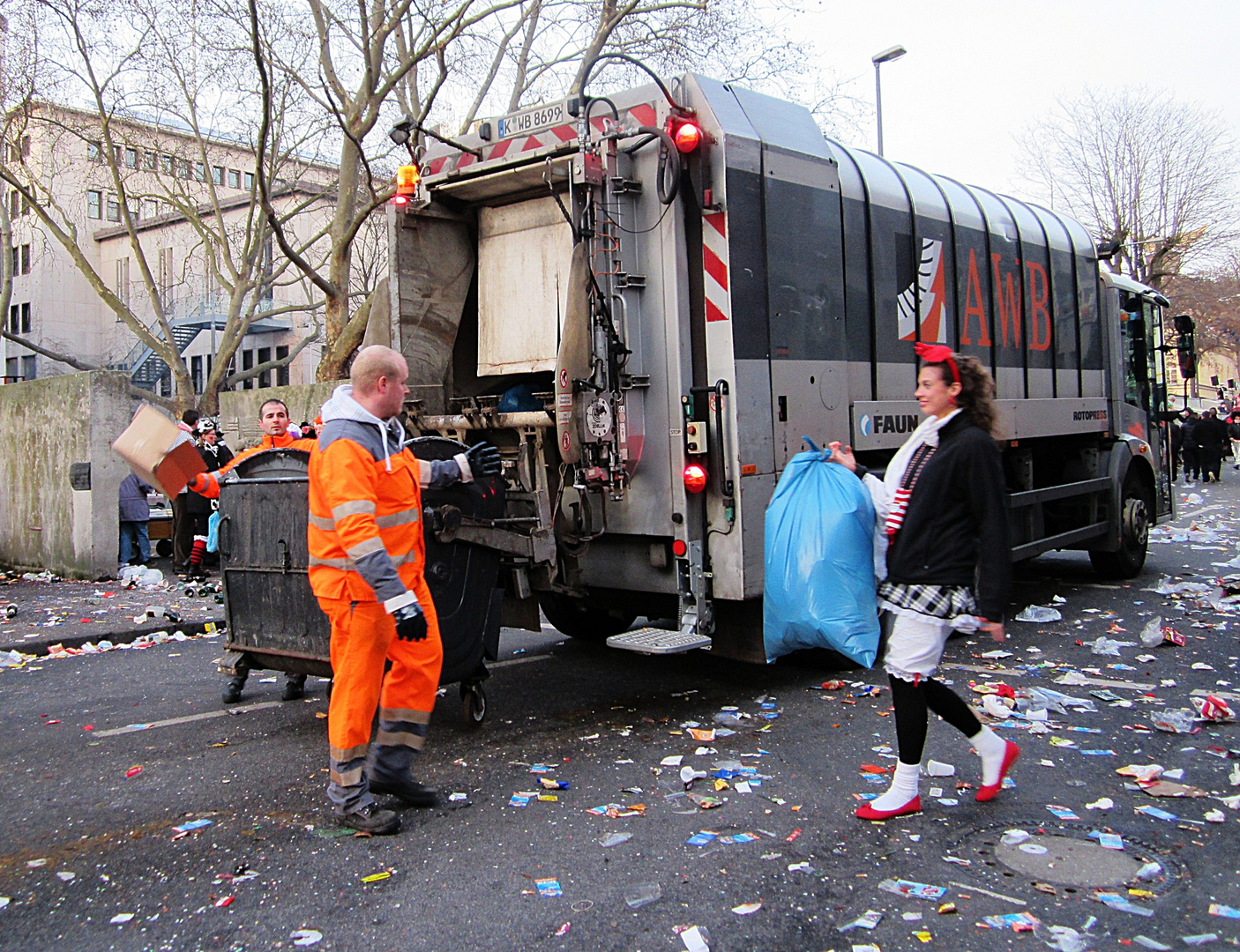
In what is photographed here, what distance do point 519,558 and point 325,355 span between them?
42.3 ft

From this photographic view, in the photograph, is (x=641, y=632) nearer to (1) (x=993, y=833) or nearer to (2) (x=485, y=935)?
(1) (x=993, y=833)

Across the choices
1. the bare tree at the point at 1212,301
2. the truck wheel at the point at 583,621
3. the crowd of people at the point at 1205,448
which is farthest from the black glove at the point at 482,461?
the bare tree at the point at 1212,301

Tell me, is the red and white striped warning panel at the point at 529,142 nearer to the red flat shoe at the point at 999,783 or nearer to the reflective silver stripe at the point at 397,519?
the reflective silver stripe at the point at 397,519

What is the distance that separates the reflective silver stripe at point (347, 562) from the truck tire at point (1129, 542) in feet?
23.4

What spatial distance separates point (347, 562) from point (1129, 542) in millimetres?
7764

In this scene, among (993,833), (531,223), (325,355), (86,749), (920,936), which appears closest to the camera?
(920,936)

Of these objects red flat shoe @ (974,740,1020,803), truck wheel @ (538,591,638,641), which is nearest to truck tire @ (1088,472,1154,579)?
truck wheel @ (538,591,638,641)

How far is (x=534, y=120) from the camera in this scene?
18.3 feet

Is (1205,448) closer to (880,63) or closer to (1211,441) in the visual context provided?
(1211,441)

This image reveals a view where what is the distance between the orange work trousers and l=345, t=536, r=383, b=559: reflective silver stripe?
0.23 metres

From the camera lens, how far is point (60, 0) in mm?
17016

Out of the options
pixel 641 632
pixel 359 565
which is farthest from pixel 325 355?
pixel 359 565

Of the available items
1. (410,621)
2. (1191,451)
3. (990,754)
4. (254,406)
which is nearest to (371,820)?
(410,621)

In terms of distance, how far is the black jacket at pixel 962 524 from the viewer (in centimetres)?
364
